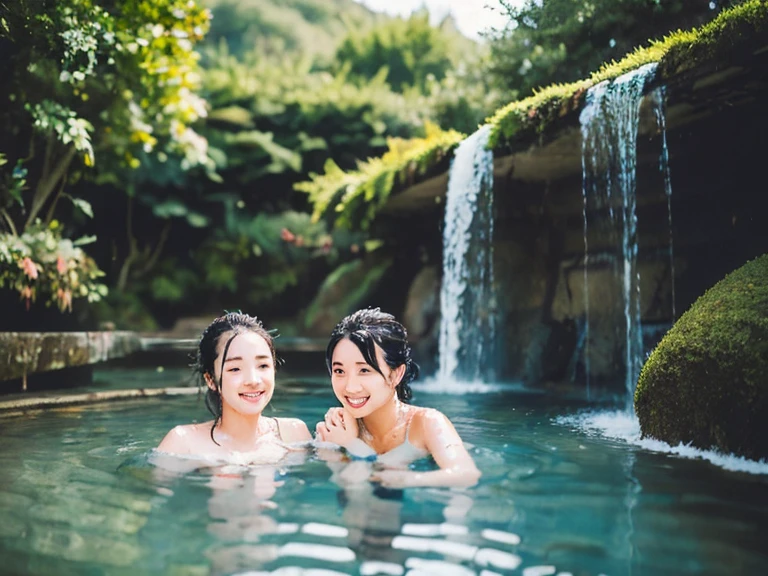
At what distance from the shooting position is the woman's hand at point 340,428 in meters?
4.33

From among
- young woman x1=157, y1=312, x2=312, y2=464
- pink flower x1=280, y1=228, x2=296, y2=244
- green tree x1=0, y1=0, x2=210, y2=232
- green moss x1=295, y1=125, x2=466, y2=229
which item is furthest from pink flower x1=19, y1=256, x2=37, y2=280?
pink flower x1=280, y1=228, x2=296, y2=244

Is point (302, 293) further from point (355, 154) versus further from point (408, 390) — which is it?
point (408, 390)

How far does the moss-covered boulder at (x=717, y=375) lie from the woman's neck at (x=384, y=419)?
194cm

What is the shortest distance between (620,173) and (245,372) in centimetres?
641

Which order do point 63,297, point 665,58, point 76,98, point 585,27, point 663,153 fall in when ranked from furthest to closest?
point 76,98 → point 585,27 → point 663,153 → point 63,297 → point 665,58

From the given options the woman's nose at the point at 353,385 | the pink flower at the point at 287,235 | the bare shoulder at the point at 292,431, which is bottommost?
the bare shoulder at the point at 292,431

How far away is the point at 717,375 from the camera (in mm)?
4398

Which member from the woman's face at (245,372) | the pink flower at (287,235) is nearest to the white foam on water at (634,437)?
the woman's face at (245,372)

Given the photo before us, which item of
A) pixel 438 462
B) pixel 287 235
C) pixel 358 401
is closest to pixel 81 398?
pixel 358 401

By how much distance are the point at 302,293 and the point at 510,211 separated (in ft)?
30.1

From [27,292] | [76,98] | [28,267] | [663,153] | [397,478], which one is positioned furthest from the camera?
[76,98]

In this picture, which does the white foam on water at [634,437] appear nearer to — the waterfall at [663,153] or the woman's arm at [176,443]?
the waterfall at [663,153]

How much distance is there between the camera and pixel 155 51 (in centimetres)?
980

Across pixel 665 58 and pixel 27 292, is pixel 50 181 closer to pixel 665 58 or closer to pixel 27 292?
pixel 27 292
